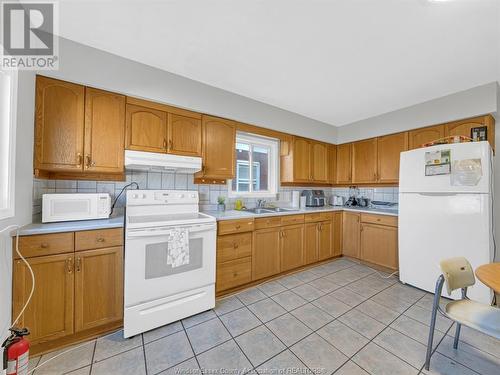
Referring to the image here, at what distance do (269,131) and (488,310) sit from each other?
2.69m

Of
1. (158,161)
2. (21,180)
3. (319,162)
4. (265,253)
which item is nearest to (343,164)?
(319,162)

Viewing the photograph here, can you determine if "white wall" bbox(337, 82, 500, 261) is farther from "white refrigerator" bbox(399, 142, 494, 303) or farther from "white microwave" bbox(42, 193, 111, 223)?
"white microwave" bbox(42, 193, 111, 223)

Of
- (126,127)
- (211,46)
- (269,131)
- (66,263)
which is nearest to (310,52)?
(211,46)

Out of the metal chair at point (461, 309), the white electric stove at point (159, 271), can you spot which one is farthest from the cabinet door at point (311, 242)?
the metal chair at point (461, 309)

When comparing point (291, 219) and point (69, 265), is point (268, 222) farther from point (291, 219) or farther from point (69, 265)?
point (69, 265)

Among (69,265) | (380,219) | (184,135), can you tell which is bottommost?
(69,265)

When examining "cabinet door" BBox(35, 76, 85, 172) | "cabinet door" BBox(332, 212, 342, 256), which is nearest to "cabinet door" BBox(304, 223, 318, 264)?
"cabinet door" BBox(332, 212, 342, 256)

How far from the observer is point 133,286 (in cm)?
165

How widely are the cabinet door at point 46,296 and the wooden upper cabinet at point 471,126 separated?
13.6ft

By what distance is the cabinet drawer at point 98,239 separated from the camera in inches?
61.1

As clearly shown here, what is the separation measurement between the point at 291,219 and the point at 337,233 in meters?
1.16

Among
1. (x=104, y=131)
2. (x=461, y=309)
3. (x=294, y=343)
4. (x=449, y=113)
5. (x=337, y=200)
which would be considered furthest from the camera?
(x=337, y=200)

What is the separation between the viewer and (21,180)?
58.3 inches

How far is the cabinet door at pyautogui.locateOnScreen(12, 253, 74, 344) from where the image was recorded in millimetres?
1360
